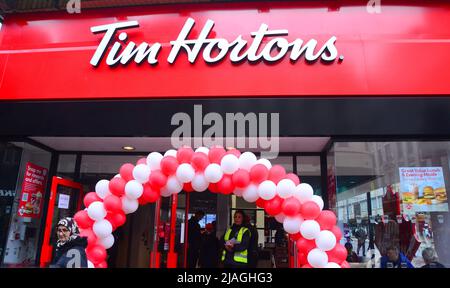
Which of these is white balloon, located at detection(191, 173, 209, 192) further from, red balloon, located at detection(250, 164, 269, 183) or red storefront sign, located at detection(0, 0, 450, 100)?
red storefront sign, located at detection(0, 0, 450, 100)

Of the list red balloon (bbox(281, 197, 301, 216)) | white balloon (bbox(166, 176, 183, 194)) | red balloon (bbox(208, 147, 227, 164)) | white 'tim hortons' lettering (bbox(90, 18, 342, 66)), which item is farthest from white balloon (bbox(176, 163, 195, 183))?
white 'tim hortons' lettering (bbox(90, 18, 342, 66))

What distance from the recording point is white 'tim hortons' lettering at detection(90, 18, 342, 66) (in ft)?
19.3

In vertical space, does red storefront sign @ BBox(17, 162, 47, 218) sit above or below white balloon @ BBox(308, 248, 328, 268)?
above

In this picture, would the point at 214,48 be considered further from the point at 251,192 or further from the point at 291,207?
the point at 291,207

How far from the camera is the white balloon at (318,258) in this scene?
4043 millimetres

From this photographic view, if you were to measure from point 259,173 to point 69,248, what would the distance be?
2.14 metres

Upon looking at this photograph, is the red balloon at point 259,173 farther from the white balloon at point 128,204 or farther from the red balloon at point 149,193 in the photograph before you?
the white balloon at point 128,204

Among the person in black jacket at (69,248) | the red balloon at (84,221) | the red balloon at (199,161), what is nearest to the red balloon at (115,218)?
the red balloon at (84,221)

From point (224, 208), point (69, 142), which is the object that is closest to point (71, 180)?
point (69, 142)

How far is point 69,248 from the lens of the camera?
11.8 ft

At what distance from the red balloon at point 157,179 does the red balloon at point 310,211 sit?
5.47ft

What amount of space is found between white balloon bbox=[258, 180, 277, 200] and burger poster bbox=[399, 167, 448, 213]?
2579 mm

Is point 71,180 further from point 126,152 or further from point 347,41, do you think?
point 347,41
